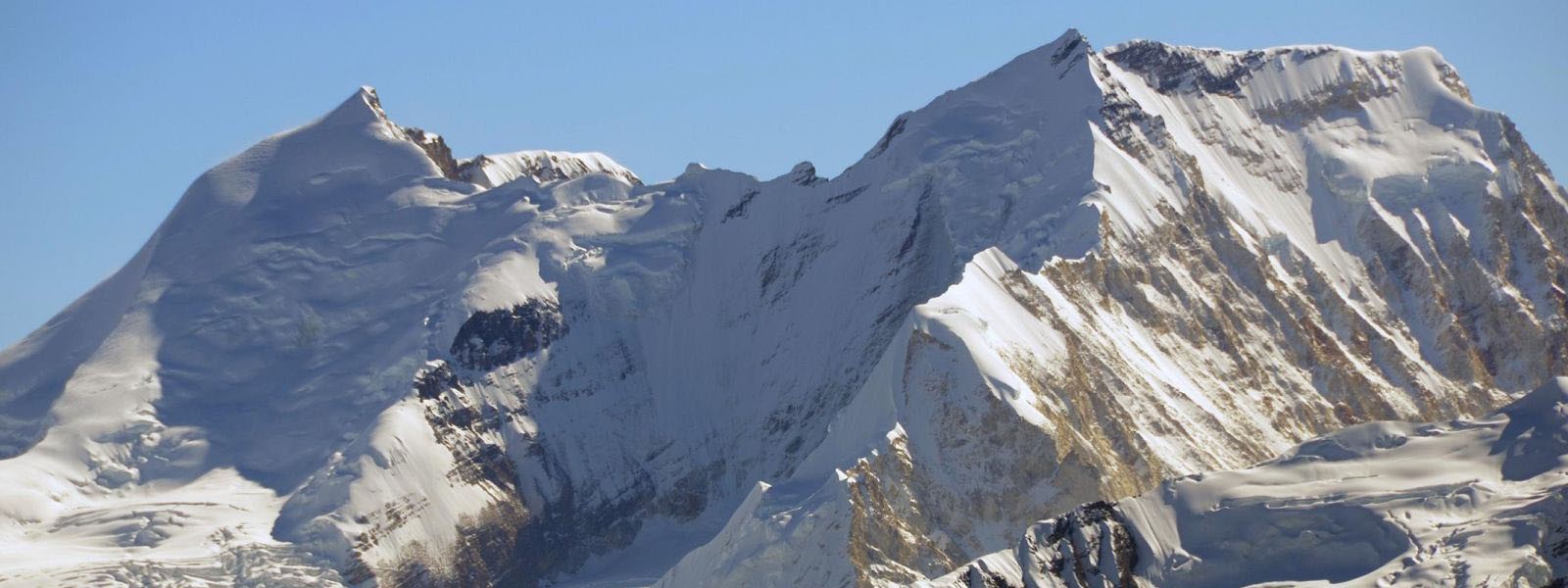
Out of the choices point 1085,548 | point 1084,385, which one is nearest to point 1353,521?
point 1085,548

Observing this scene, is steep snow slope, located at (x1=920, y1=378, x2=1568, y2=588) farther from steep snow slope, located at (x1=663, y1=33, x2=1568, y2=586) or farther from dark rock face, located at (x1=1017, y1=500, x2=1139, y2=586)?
steep snow slope, located at (x1=663, y1=33, x2=1568, y2=586)

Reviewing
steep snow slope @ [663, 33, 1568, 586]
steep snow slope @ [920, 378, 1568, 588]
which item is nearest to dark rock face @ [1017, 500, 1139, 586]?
steep snow slope @ [920, 378, 1568, 588]

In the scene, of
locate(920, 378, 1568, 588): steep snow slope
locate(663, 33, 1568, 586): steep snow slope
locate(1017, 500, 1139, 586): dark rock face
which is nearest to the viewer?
locate(920, 378, 1568, 588): steep snow slope

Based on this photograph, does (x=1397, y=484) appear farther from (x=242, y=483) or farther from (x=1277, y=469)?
(x=242, y=483)

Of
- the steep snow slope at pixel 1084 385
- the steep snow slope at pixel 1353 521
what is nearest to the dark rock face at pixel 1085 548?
the steep snow slope at pixel 1353 521

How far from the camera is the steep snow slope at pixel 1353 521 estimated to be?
5015 inches

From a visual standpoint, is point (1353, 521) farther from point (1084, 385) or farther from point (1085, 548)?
point (1084, 385)

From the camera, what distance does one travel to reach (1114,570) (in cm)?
13512

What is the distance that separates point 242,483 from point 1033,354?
53.2m

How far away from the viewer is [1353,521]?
13212 cm

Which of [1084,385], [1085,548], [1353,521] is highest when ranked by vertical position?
[1084,385]

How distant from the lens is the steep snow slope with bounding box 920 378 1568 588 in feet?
418

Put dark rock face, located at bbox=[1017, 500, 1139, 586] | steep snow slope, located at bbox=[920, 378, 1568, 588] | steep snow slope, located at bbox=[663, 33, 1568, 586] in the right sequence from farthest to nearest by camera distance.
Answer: steep snow slope, located at bbox=[663, 33, 1568, 586], dark rock face, located at bbox=[1017, 500, 1139, 586], steep snow slope, located at bbox=[920, 378, 1568, 588]

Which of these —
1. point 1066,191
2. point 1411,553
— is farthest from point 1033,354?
point 1411,553
